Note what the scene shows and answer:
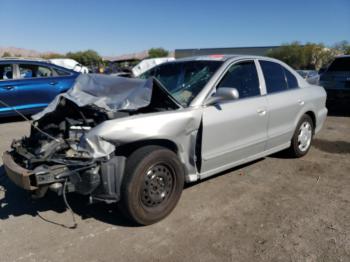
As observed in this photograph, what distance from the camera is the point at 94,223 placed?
138 inches

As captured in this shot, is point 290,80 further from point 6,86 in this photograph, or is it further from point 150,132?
point 6,86

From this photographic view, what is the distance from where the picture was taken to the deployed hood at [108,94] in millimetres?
3482

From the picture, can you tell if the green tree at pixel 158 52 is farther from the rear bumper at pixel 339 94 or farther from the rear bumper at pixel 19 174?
the rear bumper at pixel 19 174

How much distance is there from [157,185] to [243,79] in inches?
74.7

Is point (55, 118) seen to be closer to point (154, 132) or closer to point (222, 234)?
point (154, 132)

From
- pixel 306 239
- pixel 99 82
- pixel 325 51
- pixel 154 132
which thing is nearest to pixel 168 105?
pixel 154 132

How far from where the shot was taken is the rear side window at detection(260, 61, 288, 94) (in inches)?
186

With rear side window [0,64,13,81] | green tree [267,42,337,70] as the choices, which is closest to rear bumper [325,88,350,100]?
rear side window [0,64,13,81]

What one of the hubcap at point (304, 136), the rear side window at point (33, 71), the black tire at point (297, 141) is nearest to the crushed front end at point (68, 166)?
the black tire at point (297, 141)

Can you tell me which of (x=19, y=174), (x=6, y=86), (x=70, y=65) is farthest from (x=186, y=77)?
(x=70, y=65)

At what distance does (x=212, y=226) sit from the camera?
3396 mm

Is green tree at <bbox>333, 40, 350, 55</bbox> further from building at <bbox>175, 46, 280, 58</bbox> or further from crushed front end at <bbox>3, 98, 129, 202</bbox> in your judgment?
crushed front end at <bbox>3, 98, 129, 202</bbox>

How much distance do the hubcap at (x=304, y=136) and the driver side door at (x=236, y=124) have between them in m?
1.12

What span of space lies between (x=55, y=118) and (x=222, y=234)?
2.17m
